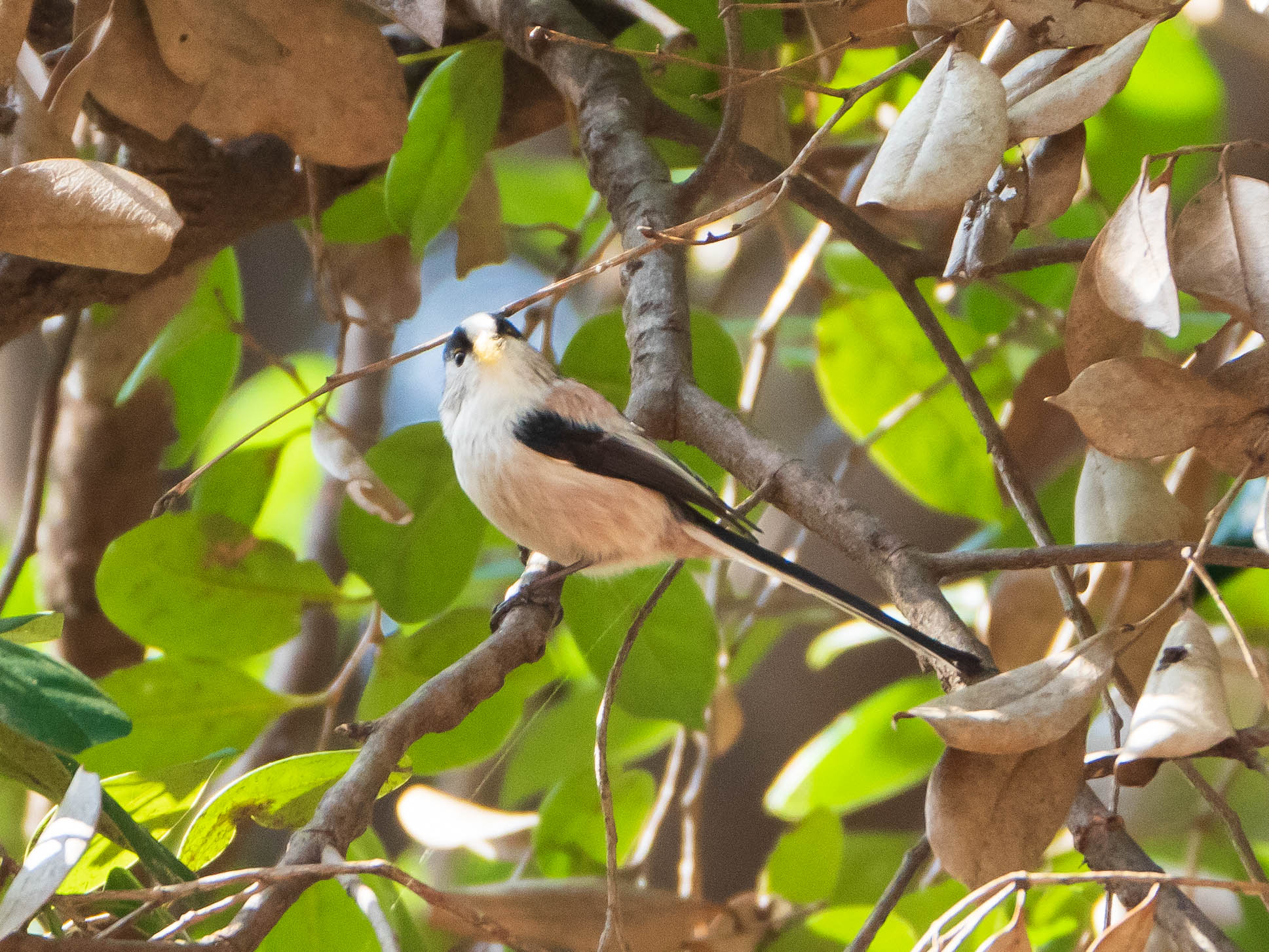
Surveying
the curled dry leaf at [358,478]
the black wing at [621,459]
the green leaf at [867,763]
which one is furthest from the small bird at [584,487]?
the green leaf at [867,763]

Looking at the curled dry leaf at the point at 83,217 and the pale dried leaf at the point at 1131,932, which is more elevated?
the curled dry leaf at the point at 83,217

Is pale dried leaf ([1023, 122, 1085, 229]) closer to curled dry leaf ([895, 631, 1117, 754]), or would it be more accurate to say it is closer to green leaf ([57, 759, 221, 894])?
curled dry leaf ([895, 631, 1117, 754])

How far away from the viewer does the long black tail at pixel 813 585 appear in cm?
63

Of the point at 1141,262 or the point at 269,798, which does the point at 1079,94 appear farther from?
the point at 269,798

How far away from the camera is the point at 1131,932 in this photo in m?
0.49

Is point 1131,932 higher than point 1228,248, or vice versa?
point 1228,248

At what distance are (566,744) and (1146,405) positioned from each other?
0.94 meters

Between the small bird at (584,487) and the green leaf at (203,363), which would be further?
the green leaf at (203,363)

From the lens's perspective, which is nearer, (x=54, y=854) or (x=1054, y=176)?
(x=54, y=854)

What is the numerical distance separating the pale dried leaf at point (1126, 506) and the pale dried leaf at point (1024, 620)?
31cm

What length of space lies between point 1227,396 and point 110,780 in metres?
0.77

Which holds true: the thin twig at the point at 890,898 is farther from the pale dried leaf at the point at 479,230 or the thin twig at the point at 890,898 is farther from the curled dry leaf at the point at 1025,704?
the pale dried leaf at the point at 479,230

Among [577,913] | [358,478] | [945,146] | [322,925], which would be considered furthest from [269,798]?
[945,146]

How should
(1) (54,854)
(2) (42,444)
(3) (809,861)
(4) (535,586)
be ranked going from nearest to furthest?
(1) (54,854) → (4) (535,586) → (3) (809,861) → (2) (42,444)
